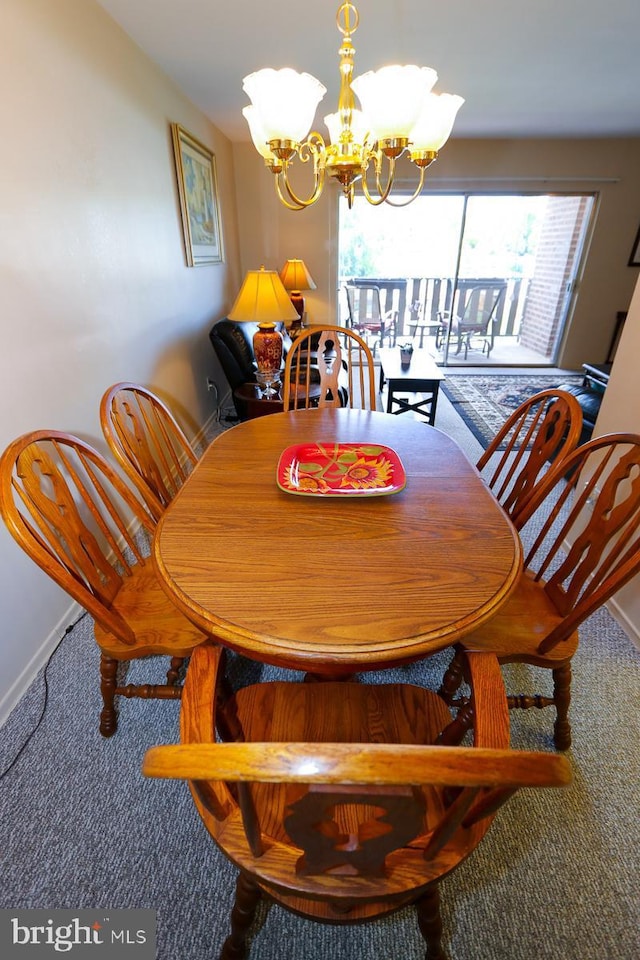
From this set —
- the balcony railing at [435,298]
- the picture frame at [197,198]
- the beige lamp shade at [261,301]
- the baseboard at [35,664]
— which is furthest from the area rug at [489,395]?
the baseboard at [35,664]

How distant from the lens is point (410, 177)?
4.50m

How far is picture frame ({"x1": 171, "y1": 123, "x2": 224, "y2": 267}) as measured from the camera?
2811mm

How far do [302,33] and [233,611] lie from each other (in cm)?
286

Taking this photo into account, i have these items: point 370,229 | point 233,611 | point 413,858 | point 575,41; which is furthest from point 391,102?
point 370,229

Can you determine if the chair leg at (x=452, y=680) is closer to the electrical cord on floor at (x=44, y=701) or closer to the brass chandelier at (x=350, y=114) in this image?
the electrical cord on floor at (x=44, y=701)

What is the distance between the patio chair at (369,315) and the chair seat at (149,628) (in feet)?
15.7

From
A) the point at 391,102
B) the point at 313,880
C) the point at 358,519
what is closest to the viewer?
the point at 313,880

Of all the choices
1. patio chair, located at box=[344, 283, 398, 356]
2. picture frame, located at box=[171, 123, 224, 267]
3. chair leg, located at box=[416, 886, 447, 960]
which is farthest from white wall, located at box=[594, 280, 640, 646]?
patio chair, located at box=[344, 283, 398, 356]

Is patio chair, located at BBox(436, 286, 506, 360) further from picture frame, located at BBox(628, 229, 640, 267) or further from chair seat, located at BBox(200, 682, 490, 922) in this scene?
chair seat, located at BBox(200, 682, 490, 922)

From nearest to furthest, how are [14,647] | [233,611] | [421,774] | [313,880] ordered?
[421,774] < [313,880] < [233,611] < [14,647]

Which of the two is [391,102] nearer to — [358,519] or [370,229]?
[358,519]

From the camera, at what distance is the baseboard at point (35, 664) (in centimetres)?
139

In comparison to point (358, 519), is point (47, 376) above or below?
above

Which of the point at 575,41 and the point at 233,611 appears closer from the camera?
the point at 233,611
